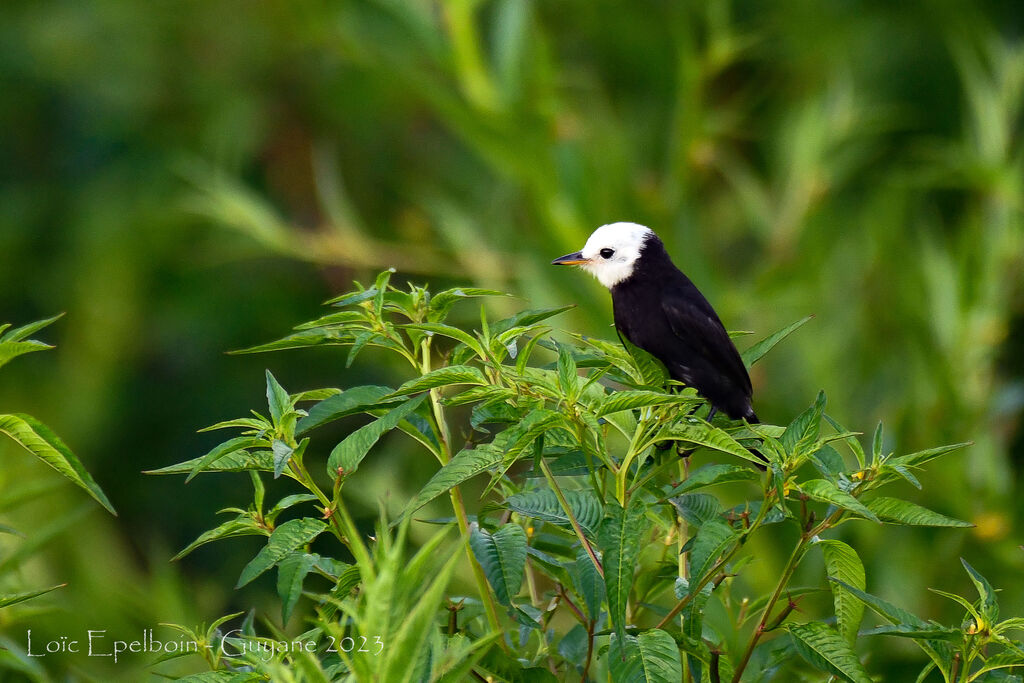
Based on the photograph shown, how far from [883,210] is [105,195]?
14.0 feet

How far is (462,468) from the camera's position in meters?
1.15

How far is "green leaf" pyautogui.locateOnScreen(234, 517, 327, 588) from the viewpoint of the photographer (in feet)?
3.70

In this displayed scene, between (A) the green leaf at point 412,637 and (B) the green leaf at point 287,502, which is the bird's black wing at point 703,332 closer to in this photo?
(B) the green leaf at point 287,502

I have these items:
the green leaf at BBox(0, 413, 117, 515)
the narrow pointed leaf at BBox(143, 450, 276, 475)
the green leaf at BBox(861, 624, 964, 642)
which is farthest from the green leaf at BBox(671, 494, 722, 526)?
the green leaf at BBox(0, 413, 117, 515)

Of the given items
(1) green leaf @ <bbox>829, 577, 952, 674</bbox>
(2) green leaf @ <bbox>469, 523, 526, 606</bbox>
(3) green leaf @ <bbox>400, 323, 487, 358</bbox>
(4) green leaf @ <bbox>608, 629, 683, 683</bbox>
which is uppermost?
(3) green leaf @ <bbox>400, 323, 487, 358</bbox>

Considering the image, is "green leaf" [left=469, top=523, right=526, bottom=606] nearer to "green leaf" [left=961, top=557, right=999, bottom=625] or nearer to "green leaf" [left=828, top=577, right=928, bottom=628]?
"green leaf" [left=828, top=577, right=928, bottom=628]

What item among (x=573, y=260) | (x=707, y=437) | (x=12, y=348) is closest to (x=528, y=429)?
(x=707, y=437)

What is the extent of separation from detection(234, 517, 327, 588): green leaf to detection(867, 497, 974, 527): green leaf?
0.54 metres

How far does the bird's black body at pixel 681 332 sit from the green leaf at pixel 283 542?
4.04 feet

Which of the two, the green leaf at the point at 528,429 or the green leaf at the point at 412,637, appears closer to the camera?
the green leaf at the point at 412,637

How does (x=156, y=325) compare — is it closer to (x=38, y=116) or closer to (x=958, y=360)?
(x=38, y=116)

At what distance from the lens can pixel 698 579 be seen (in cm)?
111

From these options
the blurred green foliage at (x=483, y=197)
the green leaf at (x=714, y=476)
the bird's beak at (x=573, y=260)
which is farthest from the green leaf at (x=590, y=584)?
the blurred green foliage at (x=483, y=197)

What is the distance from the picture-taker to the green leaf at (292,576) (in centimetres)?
112
